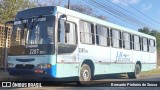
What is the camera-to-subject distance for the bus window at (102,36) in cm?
1530

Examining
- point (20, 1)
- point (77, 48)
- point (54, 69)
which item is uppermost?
point (20, 1)

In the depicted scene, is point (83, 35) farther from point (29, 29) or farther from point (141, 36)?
point (141, 36)

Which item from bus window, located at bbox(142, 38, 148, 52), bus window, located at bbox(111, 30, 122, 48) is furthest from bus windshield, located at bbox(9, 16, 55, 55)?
bus window, located at bbox(142, 38, 148, 52)

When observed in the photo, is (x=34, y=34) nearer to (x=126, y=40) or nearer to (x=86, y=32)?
(x=86, y=32)

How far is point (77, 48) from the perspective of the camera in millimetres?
Answer: 13305

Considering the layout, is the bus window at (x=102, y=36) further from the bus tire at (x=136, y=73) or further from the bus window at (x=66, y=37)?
the bus tire at (x=136, y=73)

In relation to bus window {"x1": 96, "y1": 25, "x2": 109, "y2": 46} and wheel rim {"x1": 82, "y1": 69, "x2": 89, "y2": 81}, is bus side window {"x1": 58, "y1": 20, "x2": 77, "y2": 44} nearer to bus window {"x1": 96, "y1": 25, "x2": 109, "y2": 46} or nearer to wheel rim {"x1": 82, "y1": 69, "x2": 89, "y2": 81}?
wheel rim {"x1": 82, "y1": 69, "x2": 89, "y2": 81}

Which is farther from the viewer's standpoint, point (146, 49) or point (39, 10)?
point (146, 49)

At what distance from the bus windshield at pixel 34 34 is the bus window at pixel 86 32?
2027 millimetres

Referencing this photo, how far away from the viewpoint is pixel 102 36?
15.8 m

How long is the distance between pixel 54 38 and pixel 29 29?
1.18 metres

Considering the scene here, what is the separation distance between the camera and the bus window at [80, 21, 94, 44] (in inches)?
545

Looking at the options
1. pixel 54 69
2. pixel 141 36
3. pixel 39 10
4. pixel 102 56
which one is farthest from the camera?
pixel 141 36

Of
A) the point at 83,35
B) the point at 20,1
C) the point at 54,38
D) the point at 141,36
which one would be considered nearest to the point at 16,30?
the point at 54,38
